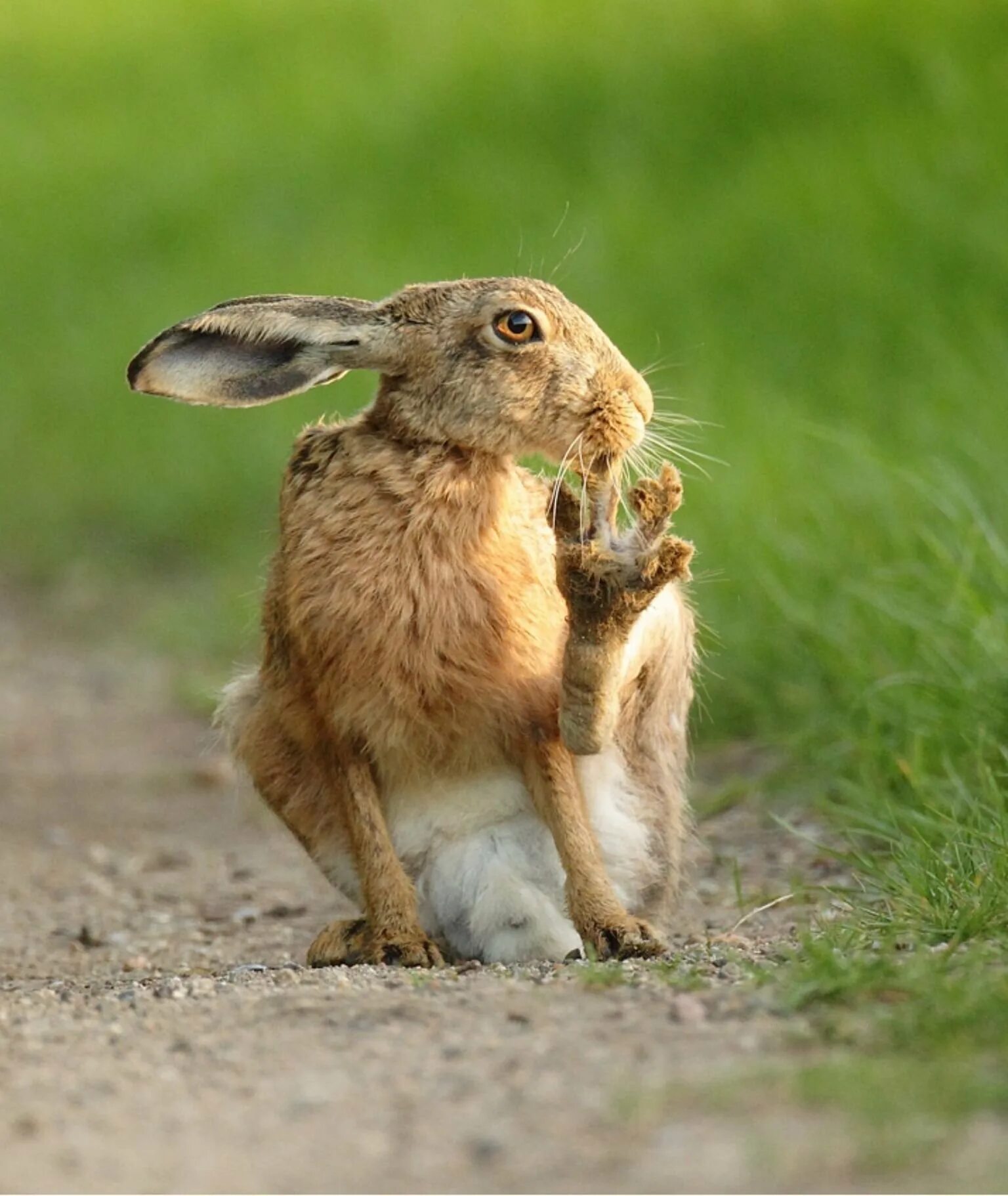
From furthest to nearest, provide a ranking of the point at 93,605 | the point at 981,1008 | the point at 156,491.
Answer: the point at 156,491 < the point at 93,605 < the point at 981,1008

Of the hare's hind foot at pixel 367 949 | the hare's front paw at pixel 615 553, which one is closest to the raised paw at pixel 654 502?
the hare's front paw at pixel 615 553

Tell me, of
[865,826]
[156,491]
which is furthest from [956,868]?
[156,491]

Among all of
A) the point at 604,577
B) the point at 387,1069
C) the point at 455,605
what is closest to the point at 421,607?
the point at 455,605

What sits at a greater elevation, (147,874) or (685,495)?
(685,495)

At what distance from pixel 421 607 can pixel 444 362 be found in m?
0.50

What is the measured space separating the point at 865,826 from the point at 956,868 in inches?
42.6

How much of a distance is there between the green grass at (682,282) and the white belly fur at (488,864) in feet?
2.00

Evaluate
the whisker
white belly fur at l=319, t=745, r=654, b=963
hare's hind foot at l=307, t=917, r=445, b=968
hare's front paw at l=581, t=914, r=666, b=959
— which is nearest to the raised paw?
the whisker

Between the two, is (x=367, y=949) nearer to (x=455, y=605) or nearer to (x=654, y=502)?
(x=455, y=605)

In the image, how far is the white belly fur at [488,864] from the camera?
451 centimetres

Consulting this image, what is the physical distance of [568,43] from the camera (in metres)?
12.7

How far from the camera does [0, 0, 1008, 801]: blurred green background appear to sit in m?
6.33

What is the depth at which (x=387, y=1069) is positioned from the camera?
3199 mm

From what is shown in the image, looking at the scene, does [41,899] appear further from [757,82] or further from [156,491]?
[757,82]
